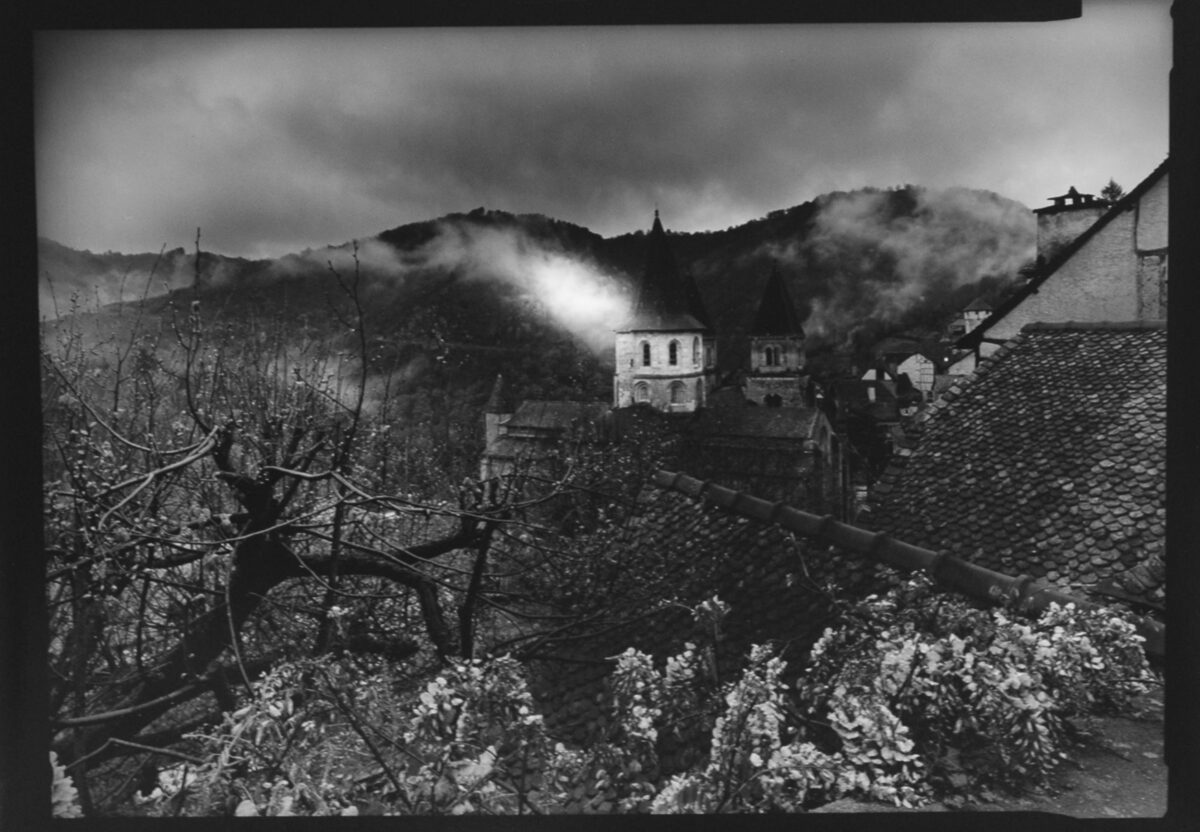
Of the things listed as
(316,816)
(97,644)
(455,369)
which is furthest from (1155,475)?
(97,644)

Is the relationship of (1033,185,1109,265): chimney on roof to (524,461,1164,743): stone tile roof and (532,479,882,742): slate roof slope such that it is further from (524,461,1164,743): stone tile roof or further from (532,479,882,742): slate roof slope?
(532,479,882,742): slate roof slope

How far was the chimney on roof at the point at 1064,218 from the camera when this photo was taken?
2.99m

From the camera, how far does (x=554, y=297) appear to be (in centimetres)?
332

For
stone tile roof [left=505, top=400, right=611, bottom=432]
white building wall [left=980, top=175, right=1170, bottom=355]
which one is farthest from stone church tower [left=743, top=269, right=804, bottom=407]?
white building wall [left=980, top=175, right=1170, bottom=355]

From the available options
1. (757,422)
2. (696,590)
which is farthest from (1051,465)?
(696,590)

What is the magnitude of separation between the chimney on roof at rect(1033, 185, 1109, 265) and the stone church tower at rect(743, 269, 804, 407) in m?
0.99

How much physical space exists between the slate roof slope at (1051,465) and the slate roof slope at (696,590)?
426 mm

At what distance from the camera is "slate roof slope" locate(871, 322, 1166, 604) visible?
3043 millimetres

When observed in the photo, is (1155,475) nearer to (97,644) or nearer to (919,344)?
(919,344)

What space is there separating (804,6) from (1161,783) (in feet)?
10.3

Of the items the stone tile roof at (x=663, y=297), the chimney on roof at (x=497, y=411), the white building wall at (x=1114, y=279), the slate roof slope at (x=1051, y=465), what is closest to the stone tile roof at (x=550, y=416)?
Answer: the chimney on roof at (x=497, y=411)

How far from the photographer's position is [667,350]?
335cm

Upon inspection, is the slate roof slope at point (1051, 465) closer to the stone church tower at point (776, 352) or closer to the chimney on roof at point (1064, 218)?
the chimney on roof at point (1064, 218)

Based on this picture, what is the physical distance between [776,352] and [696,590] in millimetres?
1048
